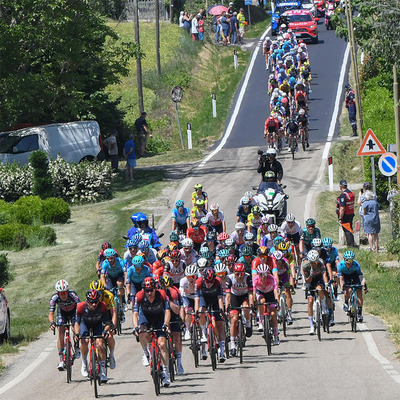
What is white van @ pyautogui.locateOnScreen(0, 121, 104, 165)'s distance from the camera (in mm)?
35531

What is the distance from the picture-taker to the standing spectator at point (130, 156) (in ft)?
117

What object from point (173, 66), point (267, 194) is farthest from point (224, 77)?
point (267, 194)

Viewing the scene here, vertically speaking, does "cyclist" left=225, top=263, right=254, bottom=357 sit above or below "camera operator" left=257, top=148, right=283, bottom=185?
below

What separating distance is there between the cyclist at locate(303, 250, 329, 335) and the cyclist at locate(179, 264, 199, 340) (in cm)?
240

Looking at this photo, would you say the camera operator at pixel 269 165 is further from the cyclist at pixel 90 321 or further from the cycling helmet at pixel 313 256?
the cyclist at pixel 90 321

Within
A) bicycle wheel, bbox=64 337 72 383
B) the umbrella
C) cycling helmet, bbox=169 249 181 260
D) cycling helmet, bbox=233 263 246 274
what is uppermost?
the umbrella

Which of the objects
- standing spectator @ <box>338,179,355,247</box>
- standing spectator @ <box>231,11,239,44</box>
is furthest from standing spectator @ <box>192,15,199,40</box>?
standing spectator @ <box>338,179,355,247</box>

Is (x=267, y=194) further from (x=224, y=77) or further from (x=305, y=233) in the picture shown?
(x=224, y=77)

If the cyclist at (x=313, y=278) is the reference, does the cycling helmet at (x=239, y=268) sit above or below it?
above

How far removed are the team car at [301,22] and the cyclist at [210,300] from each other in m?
40.7

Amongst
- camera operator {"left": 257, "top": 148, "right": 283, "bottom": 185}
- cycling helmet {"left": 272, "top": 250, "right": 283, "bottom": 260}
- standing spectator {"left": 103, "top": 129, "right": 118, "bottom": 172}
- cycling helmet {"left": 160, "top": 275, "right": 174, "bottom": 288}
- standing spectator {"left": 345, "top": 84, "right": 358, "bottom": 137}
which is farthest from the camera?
standing spectator {"left": 345, "top": 84, "right": 358, "bottom": 137}

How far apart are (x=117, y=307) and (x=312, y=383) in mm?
5755

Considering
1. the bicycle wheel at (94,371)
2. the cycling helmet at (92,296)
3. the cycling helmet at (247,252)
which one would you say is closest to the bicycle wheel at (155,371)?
the bicycle wheel at (94,371)

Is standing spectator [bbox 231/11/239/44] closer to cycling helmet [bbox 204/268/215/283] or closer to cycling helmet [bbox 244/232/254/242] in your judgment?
cycling helmet [bbox 244/232/254/242]
